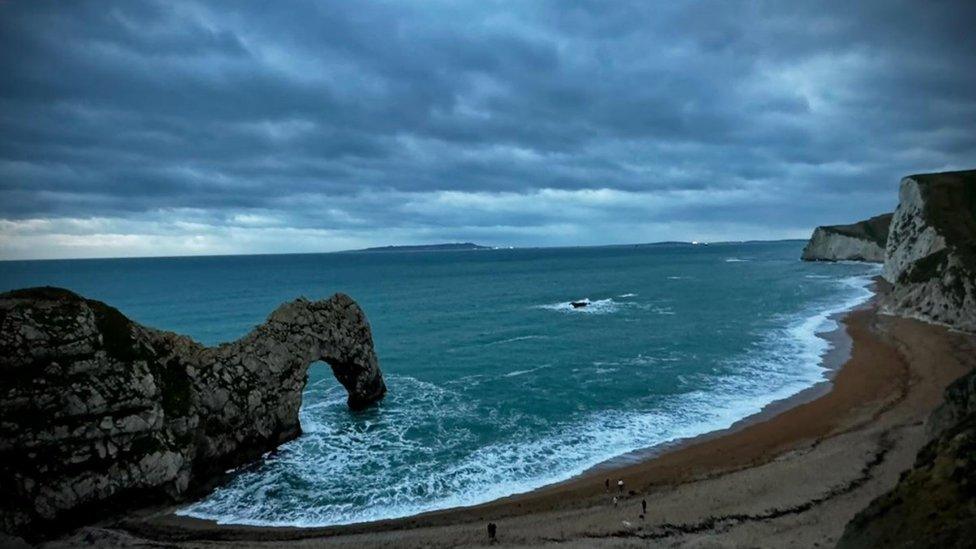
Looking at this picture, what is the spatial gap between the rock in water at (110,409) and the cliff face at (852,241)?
6833 inches

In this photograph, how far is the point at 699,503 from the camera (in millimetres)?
22406

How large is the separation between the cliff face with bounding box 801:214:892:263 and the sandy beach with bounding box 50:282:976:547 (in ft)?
487

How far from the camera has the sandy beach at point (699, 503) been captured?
2017 cm

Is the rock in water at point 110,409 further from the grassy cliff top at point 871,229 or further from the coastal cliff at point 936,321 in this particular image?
the grassy cliff top at point 871,229

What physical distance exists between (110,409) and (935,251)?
83788 millimetres

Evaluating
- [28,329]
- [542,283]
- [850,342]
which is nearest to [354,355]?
[28,329]

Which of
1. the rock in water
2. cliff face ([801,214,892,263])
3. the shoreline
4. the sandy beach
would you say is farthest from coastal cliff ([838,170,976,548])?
cliff face ([801,214,892,263])

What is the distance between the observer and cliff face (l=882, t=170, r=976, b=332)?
178 feet

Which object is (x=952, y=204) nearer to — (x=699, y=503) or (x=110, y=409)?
(x=699, y=503)

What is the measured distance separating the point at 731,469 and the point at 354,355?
78.5 feet

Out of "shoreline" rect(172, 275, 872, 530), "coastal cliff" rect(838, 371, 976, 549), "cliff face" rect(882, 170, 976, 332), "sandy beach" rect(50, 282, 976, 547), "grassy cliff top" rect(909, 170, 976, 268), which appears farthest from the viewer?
"grassy cliff top" rect(909, 170, 976, 268)

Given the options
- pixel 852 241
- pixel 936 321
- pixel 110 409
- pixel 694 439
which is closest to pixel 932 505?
pixel 694 439

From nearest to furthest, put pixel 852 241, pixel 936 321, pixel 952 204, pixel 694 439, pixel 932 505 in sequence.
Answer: pixel 932 505, pixel 694 439, pixel 936 321, pixel 952 204, pixel 852 241

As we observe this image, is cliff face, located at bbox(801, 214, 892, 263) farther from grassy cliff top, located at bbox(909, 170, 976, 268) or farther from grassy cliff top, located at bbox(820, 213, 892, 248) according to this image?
grassy cliff top, located at bbox(909, 170, 976, 268)
